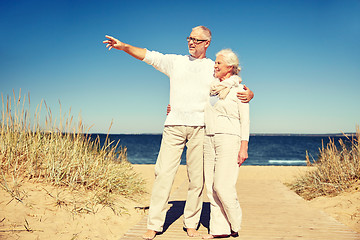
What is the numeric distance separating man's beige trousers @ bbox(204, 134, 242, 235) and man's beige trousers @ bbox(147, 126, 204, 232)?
10cm

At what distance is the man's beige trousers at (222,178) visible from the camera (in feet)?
10.2

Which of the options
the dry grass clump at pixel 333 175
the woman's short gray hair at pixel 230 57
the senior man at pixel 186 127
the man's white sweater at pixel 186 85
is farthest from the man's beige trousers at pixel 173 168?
the dry grass clump at pixel 333 175

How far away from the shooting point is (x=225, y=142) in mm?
3104

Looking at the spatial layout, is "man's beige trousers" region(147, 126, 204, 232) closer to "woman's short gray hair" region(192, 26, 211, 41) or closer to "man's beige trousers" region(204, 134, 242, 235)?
"man's beige trousers" region(204, 134, 242, 235)

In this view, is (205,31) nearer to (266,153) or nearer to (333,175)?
(333,175)

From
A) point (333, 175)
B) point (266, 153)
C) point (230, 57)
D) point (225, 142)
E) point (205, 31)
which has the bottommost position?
point (266, 153)

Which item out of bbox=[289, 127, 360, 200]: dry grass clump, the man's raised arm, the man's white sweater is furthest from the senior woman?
bbox=[289, 127, 360, 200]: dry grass clump

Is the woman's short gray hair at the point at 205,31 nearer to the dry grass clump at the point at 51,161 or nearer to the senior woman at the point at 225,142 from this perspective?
the senior woman at the point at 225,142

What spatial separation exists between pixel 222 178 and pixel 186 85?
1.07 meters

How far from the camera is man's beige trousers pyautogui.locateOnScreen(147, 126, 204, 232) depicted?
329cm

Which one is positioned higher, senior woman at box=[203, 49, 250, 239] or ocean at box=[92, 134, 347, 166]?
senior woman at box=[203, 49, 250, 239]

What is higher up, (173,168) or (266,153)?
(173,168)

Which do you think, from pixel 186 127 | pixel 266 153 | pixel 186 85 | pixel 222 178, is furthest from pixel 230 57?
pixel 266 153

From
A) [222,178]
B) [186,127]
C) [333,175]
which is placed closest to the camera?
[222,178]
